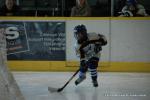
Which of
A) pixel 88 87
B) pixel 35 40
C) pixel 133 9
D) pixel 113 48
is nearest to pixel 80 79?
pixel 88 87

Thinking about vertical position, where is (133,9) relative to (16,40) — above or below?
above

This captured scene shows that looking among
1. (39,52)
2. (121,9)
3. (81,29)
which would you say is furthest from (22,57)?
(81,29)

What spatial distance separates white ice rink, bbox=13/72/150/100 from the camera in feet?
26.5

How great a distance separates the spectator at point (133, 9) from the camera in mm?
11526

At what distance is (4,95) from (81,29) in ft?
18.5

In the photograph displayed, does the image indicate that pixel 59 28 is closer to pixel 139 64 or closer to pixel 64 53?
pixel 64 53

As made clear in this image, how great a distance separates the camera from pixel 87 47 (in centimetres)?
862

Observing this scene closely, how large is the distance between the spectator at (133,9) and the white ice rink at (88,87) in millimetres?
1476

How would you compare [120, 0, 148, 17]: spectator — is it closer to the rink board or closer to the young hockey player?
the rink board

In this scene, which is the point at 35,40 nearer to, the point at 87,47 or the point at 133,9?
the point at 133,9

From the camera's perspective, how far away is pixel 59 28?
37.5ft

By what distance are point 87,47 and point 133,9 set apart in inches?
128

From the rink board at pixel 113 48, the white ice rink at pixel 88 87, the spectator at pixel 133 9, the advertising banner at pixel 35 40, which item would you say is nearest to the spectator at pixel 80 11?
the rink board at pixel 113 48

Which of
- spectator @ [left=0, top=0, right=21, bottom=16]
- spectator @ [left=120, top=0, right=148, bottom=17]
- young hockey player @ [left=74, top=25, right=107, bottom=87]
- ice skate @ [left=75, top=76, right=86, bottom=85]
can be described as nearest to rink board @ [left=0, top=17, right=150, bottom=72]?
spectator @ [left=120, top=0, right=148, bottom=17]
